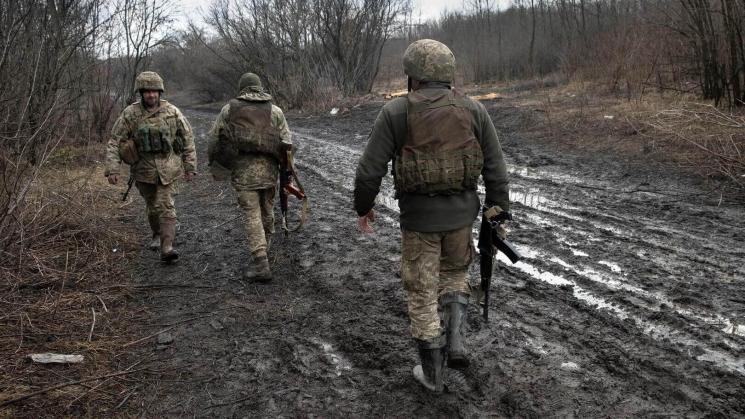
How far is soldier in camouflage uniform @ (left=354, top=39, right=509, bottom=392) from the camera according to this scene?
2.93m

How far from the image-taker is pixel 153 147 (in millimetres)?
5402

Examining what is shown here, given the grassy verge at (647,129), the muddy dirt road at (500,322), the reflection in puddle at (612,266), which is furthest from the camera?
the grassy verge at (647,129)

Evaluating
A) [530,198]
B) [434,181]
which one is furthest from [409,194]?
[530,198]

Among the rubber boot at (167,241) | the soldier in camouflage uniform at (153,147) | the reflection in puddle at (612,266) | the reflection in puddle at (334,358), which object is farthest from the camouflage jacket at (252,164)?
the reflection in puddle at (612,266)

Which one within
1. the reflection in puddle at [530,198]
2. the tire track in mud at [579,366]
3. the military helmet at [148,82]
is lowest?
the tire track in mud at [579,366]

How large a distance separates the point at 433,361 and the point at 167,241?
348 cm

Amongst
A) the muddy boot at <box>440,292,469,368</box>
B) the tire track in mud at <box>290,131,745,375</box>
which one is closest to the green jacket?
the muddy boot at <box>440,292,469,368</box>

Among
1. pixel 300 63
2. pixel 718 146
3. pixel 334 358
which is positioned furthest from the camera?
pixel 300 63

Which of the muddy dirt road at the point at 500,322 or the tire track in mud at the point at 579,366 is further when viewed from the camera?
the muddy dirt road at the point at 500,322

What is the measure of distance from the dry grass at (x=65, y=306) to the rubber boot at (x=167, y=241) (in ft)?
1.28

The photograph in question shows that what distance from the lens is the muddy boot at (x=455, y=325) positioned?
10.3ft

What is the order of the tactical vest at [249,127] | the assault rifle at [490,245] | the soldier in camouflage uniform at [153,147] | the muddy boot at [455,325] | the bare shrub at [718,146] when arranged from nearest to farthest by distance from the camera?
the muddy boot at [455,325]
the assault rifle at [490,245]
the tactical vest at [249,127]
the soldier in camouflage uniform at [153,147]
the bare shrub at [718,146]

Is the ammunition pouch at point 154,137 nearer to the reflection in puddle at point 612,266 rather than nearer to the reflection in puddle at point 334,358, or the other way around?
the reflection in puddle at point 334,358

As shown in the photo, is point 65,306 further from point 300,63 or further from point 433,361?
point 300,63
